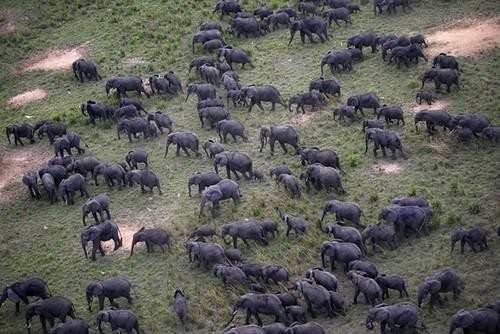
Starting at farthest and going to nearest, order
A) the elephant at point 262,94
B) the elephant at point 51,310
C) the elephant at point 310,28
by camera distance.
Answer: the elephant at point 310,28, the elephant at point 262,94, the elephant at point 51,310

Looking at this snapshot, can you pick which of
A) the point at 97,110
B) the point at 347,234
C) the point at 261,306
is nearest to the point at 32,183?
the point at 97,110

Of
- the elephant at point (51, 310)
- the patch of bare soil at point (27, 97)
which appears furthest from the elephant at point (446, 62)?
the elephant at point (51, 310)

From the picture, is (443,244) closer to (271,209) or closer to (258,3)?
(271,209)

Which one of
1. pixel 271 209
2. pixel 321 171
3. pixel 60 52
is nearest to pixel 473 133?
pixel 321 171

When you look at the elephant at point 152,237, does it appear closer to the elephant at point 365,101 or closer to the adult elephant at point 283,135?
the adult elephant at point 283,135

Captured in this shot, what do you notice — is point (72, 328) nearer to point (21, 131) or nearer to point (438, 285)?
point (438, 285)

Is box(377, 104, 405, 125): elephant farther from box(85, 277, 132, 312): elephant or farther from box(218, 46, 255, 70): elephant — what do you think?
box(85, 277, 132, 312): elephant
